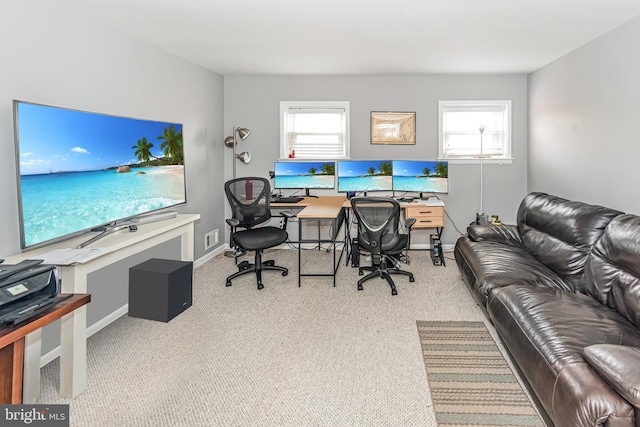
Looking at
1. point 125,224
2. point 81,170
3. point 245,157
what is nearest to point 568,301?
point 125,224

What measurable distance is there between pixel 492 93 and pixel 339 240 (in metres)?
2.81

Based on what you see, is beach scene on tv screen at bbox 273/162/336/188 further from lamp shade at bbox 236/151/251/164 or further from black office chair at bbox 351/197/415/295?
black office chair at bbox 351/197/415/295

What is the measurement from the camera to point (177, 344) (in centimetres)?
248

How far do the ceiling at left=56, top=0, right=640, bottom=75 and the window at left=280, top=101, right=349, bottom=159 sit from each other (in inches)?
28.3

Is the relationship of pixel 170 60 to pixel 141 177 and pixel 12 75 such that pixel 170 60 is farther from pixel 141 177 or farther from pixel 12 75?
pixel 12 75

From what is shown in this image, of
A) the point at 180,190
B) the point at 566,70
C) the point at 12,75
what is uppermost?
the point at 566,70

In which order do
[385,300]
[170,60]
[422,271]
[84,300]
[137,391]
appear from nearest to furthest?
[84,300] → [137,391] → [385,300] → [170,60] → [422,271]

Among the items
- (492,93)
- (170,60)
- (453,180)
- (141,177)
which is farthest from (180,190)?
(492,93)

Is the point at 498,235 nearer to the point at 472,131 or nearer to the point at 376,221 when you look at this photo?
the point at 376,221

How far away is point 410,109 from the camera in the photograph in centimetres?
477

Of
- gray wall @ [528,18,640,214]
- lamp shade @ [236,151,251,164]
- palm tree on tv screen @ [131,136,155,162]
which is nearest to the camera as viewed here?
palm tree on tv screen @ [131,136,155,162]

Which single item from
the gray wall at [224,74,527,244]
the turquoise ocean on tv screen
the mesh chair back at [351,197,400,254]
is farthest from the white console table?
the gray wall at [224,74,527,244]

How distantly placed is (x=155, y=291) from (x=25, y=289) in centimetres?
55

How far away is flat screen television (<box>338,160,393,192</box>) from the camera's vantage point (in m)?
4.49
